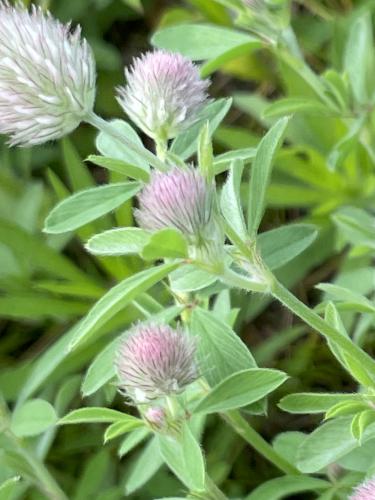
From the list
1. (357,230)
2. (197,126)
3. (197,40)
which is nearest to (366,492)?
(197,126)

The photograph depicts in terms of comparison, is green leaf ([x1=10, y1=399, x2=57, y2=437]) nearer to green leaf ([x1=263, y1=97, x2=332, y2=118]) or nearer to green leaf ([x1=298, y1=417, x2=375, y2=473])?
green leaf ([x1=298, y1=417, x2=375, y2=473])

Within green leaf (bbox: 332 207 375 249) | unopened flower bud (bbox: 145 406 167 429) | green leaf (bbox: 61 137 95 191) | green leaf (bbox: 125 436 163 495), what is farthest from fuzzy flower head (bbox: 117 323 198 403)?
green leaf (bbox: 61 137 95 191)

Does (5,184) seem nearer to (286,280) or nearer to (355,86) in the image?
(286,280)

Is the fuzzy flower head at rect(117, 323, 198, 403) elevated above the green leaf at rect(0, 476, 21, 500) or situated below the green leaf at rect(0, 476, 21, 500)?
above

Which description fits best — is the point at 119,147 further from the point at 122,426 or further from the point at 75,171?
the point at 75,171

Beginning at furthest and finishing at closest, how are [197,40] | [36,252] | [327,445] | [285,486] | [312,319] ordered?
[36,252] → [197,40] → [285,486] → [327,445] → [312,319]

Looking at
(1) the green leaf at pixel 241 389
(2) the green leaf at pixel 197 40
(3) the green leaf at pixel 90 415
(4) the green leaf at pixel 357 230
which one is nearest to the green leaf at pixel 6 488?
(3) the green leaf at pixel 90 415
